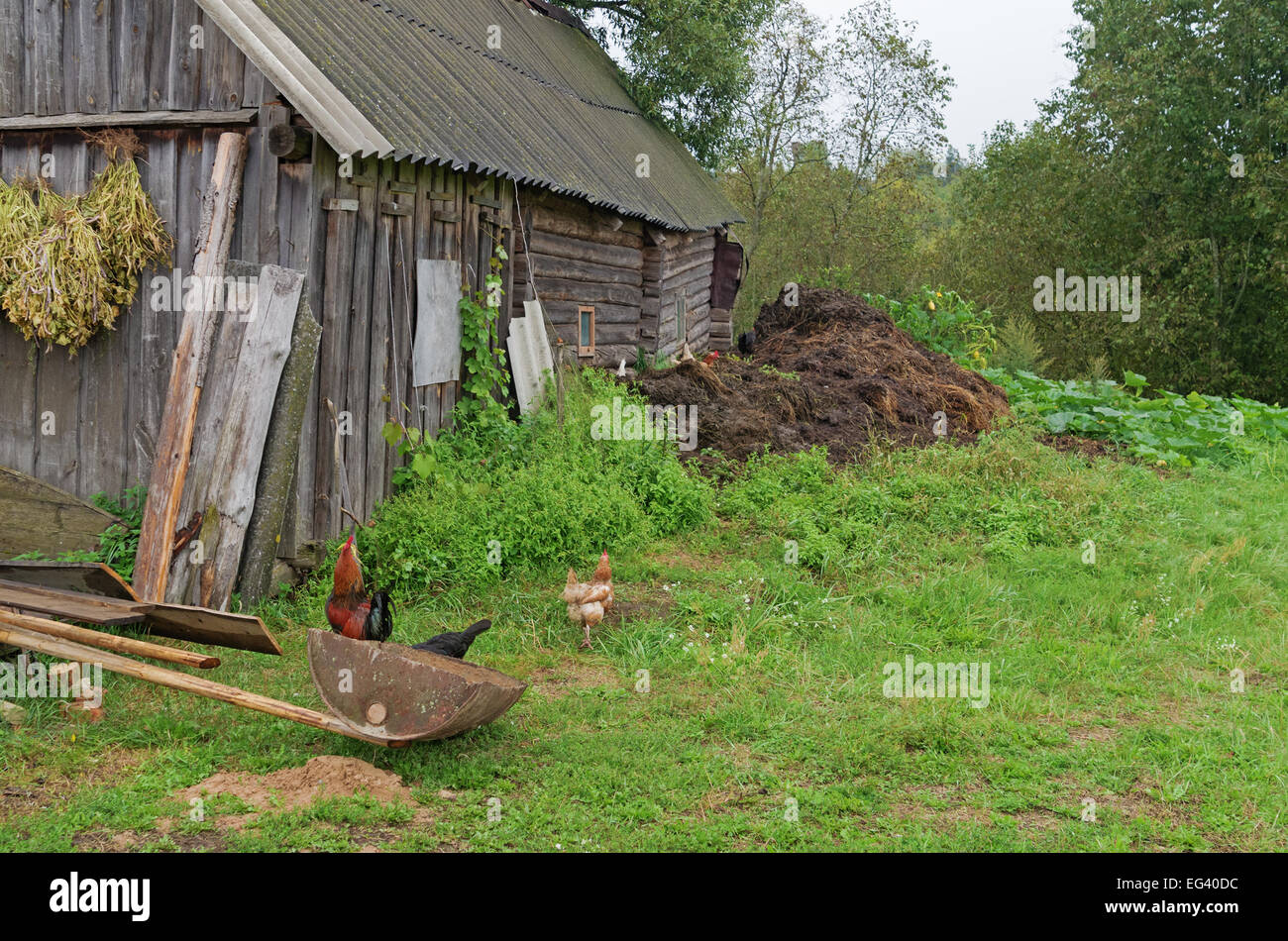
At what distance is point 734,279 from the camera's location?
20828 millimetres

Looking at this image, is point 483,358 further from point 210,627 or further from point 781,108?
point 781,108

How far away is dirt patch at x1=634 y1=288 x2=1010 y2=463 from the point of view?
11984 mm

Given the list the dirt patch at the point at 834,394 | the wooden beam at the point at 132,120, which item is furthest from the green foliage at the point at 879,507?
the wooden beam at the point at 132,120

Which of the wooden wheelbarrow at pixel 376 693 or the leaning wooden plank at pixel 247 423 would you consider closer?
the wooden wheelbarrow at pixel 376 693

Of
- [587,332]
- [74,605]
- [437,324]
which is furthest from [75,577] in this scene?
[587,332]

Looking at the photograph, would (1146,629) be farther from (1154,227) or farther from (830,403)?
(1154,227)

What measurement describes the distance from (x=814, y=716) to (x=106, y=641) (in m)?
3.95

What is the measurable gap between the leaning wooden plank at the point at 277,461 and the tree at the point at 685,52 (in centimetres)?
1365

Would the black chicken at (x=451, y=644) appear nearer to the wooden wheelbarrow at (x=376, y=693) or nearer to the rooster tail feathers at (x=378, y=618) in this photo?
the rooster tail feathers at (x=378, y=618)

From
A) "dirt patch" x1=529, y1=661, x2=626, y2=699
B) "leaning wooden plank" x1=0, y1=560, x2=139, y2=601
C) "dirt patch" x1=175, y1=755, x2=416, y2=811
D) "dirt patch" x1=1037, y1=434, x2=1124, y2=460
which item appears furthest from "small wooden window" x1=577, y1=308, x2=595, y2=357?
"dirt patch" x1=175, y1=755, x2=416, y2=811

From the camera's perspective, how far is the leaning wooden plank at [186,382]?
7.16m

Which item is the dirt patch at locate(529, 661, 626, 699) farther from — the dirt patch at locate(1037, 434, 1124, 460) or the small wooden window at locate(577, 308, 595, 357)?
the dirt patch at locate(1037, 434, 1124, 460)

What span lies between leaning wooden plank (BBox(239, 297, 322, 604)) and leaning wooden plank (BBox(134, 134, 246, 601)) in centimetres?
52
